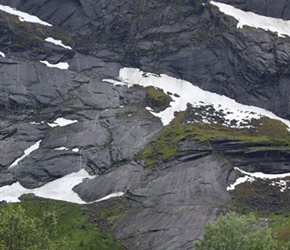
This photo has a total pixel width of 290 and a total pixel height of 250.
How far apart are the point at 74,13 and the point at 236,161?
85.7 metres

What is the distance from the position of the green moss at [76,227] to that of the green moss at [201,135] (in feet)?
70.3

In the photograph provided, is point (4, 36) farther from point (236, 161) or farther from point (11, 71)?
point (236, 161)

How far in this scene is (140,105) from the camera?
145125 mm

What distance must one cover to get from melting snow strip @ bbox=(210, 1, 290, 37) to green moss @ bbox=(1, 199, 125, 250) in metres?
86.7

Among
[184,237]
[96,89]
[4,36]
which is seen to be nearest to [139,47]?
[96,89]

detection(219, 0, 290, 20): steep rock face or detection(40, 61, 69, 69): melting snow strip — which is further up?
detection(219, 0, 290, 20): steep rock face

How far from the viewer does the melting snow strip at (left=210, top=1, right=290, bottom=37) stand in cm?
17050

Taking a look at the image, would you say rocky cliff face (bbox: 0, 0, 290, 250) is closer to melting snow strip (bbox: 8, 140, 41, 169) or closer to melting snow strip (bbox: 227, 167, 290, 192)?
melting snow strip (bbox: 8, 140, 41, 169)

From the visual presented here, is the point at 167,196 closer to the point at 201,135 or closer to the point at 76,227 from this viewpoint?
the point at 76,227

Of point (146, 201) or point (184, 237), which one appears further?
point (146, 201)

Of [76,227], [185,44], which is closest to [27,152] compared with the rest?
[76,227]

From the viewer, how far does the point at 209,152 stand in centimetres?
12062

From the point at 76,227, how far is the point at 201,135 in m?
40.5

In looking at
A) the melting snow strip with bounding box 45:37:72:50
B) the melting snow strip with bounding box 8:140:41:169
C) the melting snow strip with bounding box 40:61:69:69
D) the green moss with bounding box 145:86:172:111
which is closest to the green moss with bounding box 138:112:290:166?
the green moss with bounding box 145:86:172:111
